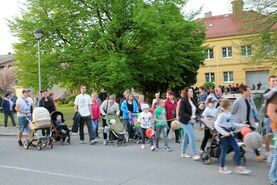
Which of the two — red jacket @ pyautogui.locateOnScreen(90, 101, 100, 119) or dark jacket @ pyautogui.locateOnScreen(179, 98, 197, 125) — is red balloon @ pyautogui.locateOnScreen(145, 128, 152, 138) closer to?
dark jacket @ pyautogui.locateOnScreen(179, 98, 197, 125)

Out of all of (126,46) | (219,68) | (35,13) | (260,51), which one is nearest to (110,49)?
(126,46)

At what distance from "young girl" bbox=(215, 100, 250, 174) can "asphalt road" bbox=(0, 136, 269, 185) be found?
0.22 metres

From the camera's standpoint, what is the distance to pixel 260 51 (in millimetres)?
24000

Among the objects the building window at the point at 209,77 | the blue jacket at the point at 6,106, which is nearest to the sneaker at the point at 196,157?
the blue jacket at the point at 6,106

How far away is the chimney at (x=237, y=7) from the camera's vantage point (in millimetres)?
24019

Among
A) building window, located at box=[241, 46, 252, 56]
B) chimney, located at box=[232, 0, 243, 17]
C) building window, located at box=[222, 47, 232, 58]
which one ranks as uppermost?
building window, located at box=[222, 47, 232, 58]

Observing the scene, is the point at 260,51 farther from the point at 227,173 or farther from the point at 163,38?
the point at 227,173

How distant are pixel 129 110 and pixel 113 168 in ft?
15.7

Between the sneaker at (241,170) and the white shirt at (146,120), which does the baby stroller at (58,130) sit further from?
the sneaker at (241,170)

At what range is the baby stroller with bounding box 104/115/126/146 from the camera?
13438 mm

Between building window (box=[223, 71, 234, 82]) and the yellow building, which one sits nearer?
the yellow building

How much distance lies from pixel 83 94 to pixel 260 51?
1357 cm

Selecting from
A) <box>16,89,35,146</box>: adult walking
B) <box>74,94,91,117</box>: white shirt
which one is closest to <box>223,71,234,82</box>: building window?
<box>74,94,91,117</box>: white shirt

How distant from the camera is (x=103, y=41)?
76.5ft
